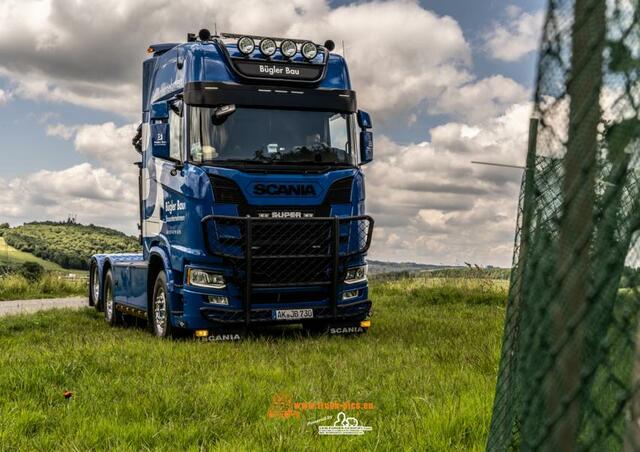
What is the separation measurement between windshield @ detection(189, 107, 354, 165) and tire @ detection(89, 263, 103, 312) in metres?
6.27

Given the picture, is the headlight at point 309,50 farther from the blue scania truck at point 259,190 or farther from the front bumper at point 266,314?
the front bumper at point 266,314

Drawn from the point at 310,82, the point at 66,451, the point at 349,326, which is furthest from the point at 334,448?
the point at 310,82

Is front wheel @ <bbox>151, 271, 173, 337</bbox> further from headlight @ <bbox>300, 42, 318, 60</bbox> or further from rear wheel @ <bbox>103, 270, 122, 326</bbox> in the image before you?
headlight @ <bbox>300, 42, 318, 60</bbox>

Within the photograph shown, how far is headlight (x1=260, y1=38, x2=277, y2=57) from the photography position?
10.4 metres

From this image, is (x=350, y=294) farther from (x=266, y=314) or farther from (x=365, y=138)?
(x=365, y=138)

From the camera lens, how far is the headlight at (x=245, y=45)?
1023cm

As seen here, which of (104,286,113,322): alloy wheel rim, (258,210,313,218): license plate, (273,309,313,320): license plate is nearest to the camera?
(258,210,313,218): license plate

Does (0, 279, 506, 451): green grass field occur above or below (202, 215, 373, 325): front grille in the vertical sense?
below

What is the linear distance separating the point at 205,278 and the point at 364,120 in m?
3.14

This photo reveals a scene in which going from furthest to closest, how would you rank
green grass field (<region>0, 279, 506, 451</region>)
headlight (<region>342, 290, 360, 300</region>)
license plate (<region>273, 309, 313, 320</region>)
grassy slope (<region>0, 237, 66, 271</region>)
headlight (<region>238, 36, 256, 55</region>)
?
grassy slope (<region>0, 237, 66, 271</region>)
headlight (<region>342, 290, 360, 300</region>)
headlight (<region>238, 36, 256, 55</region>)
license plate (<region>273, 309, 313, 320</region>)
green grass field (<region>0, 279, 506, 451</region>)

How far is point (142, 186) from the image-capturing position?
12.3 metres

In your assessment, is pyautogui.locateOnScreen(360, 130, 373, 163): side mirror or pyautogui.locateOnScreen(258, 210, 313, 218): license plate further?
pyautogui.locateOnScreen(360, 130, 373, 163): side mirror


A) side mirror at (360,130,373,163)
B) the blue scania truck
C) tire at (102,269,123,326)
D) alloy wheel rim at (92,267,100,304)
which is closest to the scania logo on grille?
the blue scania truck

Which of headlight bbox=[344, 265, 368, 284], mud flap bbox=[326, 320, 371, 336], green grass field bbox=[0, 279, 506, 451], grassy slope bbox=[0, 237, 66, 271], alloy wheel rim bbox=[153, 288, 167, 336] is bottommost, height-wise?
green grass field bbox=[0, 279, 506, 451]
